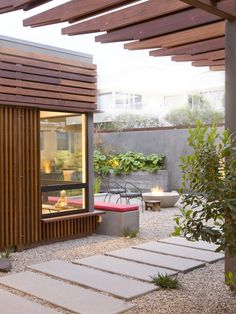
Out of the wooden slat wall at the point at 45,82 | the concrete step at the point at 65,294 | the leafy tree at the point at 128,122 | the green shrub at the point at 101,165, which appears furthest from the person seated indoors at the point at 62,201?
the leafy tree at the point at 128,122

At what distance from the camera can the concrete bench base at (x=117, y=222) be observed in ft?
24.6

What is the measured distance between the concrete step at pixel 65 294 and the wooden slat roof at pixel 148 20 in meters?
2.73

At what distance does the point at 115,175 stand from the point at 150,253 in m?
9.54

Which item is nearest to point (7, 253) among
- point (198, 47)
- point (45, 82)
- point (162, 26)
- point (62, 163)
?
point (62, 163)

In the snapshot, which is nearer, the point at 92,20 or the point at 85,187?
the point at 92,20

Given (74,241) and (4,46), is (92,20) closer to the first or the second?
(4,46)

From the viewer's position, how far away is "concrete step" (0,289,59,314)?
151 inches

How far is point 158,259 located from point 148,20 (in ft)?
9.74

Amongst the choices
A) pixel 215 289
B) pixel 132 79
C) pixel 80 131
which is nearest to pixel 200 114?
pixel 132 79

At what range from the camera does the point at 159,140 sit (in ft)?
50.3

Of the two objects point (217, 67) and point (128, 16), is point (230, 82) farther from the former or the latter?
point (217, 67)

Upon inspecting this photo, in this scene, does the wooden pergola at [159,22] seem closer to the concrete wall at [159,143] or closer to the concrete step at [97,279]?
the concrete step at [97,279]

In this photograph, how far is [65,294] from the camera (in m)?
4.30

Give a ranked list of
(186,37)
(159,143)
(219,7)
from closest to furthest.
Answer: (219,7) < (186,37) < (159,143)
